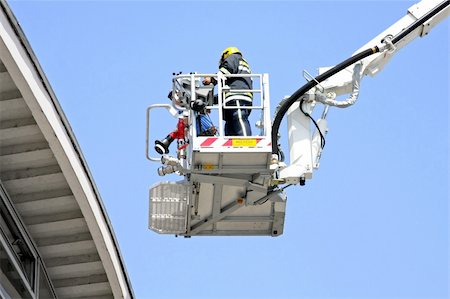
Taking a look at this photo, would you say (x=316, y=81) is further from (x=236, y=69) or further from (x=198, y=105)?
(x=198, y=105)

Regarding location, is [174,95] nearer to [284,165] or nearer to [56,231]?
[284,165]

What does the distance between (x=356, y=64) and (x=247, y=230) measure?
2.88 metres

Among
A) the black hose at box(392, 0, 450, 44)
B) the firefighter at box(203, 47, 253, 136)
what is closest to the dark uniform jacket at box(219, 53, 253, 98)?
the firefighter at box(203, 47, 253, 136)

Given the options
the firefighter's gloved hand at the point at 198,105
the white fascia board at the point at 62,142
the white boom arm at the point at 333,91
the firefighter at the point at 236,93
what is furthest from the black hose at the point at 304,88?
the white fascia board at the point at 62,142

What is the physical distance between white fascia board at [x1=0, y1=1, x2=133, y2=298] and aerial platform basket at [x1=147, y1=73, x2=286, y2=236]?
0.99m

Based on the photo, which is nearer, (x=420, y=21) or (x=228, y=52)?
(x=228, y=52)

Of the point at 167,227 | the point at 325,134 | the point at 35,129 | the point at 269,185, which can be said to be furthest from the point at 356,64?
the point at 35,129

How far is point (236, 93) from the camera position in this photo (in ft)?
50.6

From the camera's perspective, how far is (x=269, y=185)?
612 inches

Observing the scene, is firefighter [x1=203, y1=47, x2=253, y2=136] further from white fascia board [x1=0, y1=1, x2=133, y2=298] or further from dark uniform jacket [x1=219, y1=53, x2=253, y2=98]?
white fascia board [x1=0, y1=1, x2=133, y2=298]

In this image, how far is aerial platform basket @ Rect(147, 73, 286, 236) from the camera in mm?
14773

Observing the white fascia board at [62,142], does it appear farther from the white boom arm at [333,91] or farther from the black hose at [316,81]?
the white boom arm at [333,91]

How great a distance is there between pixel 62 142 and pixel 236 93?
244 centimetres

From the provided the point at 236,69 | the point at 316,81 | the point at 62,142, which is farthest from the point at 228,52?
the point at 62,142
